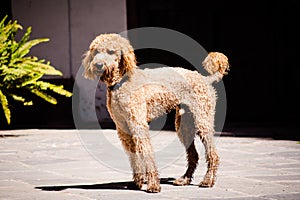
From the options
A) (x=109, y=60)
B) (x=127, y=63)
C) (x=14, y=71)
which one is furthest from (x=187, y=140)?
(x=14, y=71)

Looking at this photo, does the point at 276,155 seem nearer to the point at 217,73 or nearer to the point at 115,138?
the point at 217,73

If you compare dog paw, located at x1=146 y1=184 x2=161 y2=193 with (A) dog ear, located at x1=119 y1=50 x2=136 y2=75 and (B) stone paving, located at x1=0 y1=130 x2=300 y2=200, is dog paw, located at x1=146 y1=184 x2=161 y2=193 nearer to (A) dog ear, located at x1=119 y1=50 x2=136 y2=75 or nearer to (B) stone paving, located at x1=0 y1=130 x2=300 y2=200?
(B) stone paving, located at x1=0 y1=130 x2=300 y2=200

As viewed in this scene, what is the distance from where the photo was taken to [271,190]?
Answer: 5.67 m

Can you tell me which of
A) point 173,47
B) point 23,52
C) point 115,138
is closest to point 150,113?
point 115,138

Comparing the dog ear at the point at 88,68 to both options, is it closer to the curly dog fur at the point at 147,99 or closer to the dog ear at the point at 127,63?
the curly dog fur at the point at 147,99

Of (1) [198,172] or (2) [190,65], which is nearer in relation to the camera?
(1) [198,172]

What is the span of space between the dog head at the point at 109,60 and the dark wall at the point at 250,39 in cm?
731

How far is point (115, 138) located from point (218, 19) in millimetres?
3844

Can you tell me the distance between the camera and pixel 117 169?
716 centimetres

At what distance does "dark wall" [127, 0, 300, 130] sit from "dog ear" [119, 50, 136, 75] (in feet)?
23.9

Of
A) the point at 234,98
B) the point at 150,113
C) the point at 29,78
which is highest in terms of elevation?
the point at 150,113

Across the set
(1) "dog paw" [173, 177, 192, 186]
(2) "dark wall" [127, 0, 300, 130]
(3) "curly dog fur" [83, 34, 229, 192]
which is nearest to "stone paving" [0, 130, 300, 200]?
(1) "dog paw" [173, 177, 192, 186]

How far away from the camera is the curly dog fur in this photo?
225 inches

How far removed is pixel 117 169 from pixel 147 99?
149 cm
